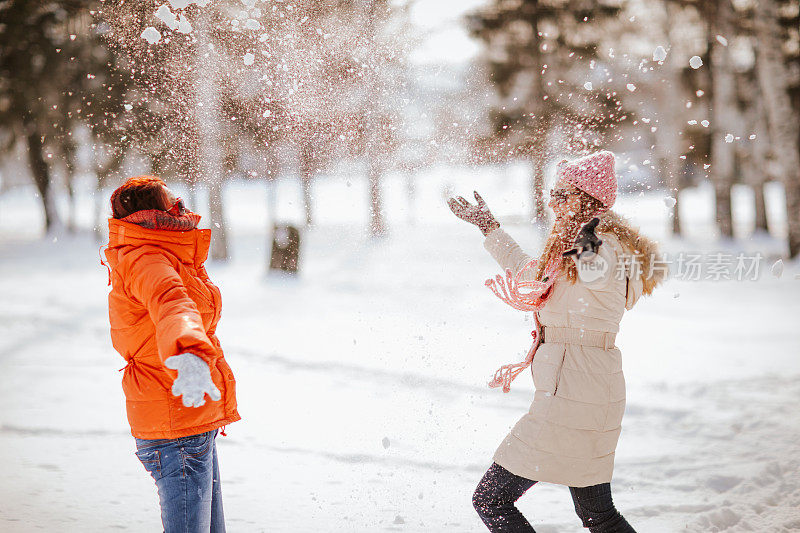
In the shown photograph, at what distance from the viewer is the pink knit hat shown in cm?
236

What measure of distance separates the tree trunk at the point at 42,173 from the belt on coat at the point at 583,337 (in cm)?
2014

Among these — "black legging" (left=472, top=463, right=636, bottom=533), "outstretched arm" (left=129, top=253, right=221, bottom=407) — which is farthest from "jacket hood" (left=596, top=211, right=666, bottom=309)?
"outstretched arm" (left=129, top=253, right=221, bottom=407)

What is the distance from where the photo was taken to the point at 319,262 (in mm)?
15797

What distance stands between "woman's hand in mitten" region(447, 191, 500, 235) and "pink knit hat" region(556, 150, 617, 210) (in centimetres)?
46

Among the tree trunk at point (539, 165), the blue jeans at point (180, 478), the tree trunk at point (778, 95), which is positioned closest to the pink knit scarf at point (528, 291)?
the blue jeans at point (180, 478)

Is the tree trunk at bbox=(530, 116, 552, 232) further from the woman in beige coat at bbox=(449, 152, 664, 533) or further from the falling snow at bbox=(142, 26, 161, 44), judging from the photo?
the falling snow at bbox=(142, 26, 161, 44)

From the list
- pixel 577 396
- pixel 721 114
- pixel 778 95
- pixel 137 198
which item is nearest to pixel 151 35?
pixel 137 198

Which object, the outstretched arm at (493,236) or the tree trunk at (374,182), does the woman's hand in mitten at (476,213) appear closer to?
the outstretched arm at (493,236)

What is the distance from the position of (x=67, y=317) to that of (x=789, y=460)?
9.31 metres

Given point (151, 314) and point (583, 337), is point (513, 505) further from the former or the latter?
point (151, 314)

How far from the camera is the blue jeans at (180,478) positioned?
213 cm

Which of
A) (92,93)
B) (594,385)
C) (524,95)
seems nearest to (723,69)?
(524,95)

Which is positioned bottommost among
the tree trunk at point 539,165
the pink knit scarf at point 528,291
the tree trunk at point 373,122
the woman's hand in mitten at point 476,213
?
the pink knit scarf at point 528,291

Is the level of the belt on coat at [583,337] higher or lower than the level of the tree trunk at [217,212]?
lower
